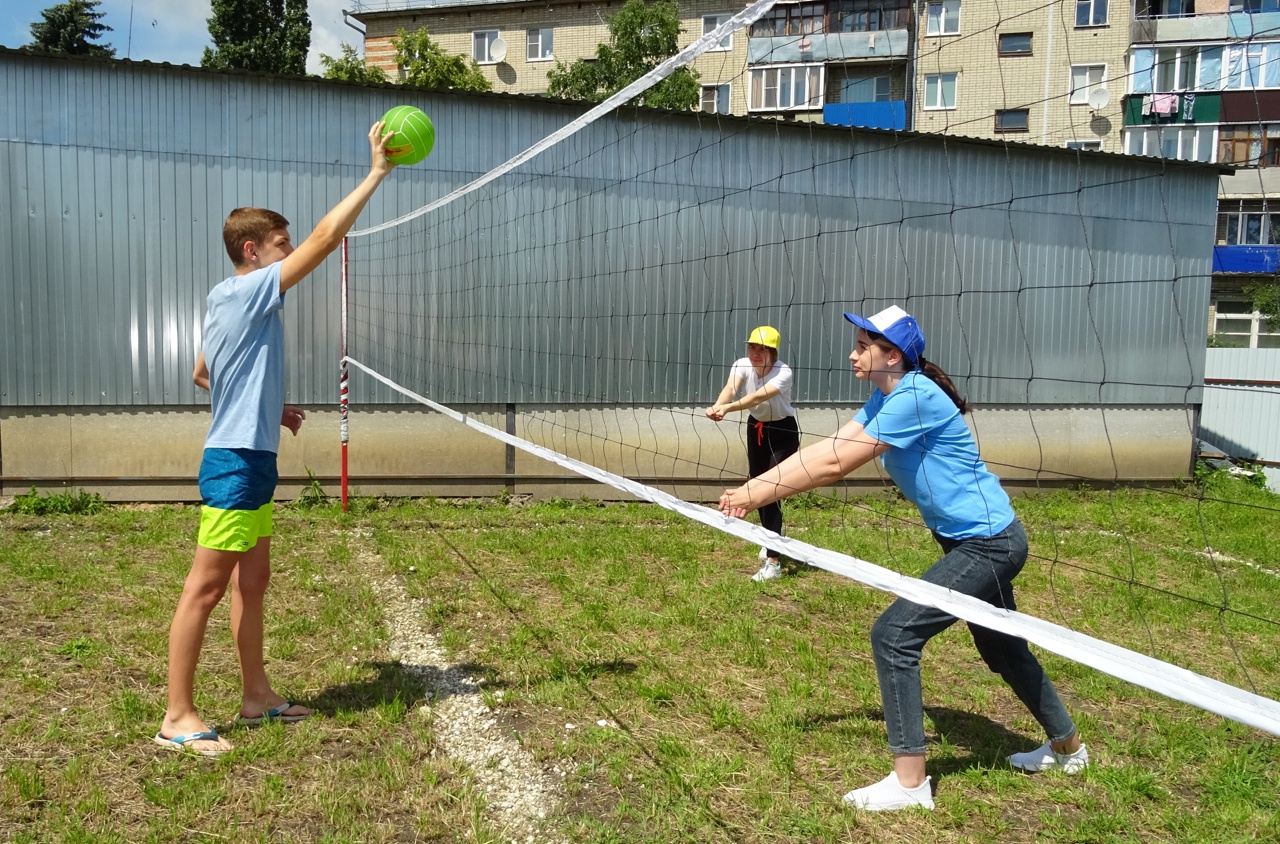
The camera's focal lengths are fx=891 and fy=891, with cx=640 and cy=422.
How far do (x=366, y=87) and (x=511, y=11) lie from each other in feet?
83.0

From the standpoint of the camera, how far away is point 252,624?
320cm

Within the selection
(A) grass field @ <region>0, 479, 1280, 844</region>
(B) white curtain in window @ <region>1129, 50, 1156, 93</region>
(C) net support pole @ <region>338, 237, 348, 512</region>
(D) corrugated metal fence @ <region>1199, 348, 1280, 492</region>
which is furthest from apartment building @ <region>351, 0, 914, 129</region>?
(A) grass field @ <region>0, 479, 1280, 844</region>

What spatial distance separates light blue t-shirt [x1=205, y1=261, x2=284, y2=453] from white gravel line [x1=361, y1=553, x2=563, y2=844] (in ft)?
4.12

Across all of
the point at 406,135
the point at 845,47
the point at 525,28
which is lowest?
the point at 406,135

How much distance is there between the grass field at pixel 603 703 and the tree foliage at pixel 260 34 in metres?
22.8

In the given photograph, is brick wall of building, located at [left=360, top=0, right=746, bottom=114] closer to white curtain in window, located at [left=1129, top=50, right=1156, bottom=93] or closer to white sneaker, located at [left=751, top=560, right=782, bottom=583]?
white curtain in window, located at [left=1129, top=50, right=1156, bottom=93]

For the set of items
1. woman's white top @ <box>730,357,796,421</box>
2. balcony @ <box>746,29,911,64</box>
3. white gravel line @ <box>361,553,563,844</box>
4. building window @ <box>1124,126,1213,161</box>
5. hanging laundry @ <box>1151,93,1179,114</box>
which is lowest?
white gravel line @ <box>361,553,563,844</box>

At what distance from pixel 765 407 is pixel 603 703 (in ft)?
8.45

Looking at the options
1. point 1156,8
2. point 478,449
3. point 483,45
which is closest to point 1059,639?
point 478,449

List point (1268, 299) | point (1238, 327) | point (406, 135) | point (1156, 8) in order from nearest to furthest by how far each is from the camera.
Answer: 1. point (406, 135)
2. point (1268, 299)
3. point (1156, 8)
4. point (1238, 327)

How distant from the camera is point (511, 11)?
30516 millimetres

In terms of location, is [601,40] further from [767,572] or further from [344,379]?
[767,572]

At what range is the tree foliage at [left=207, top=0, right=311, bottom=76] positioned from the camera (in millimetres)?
25109

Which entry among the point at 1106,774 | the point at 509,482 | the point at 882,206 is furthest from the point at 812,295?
the point at 1106,774
